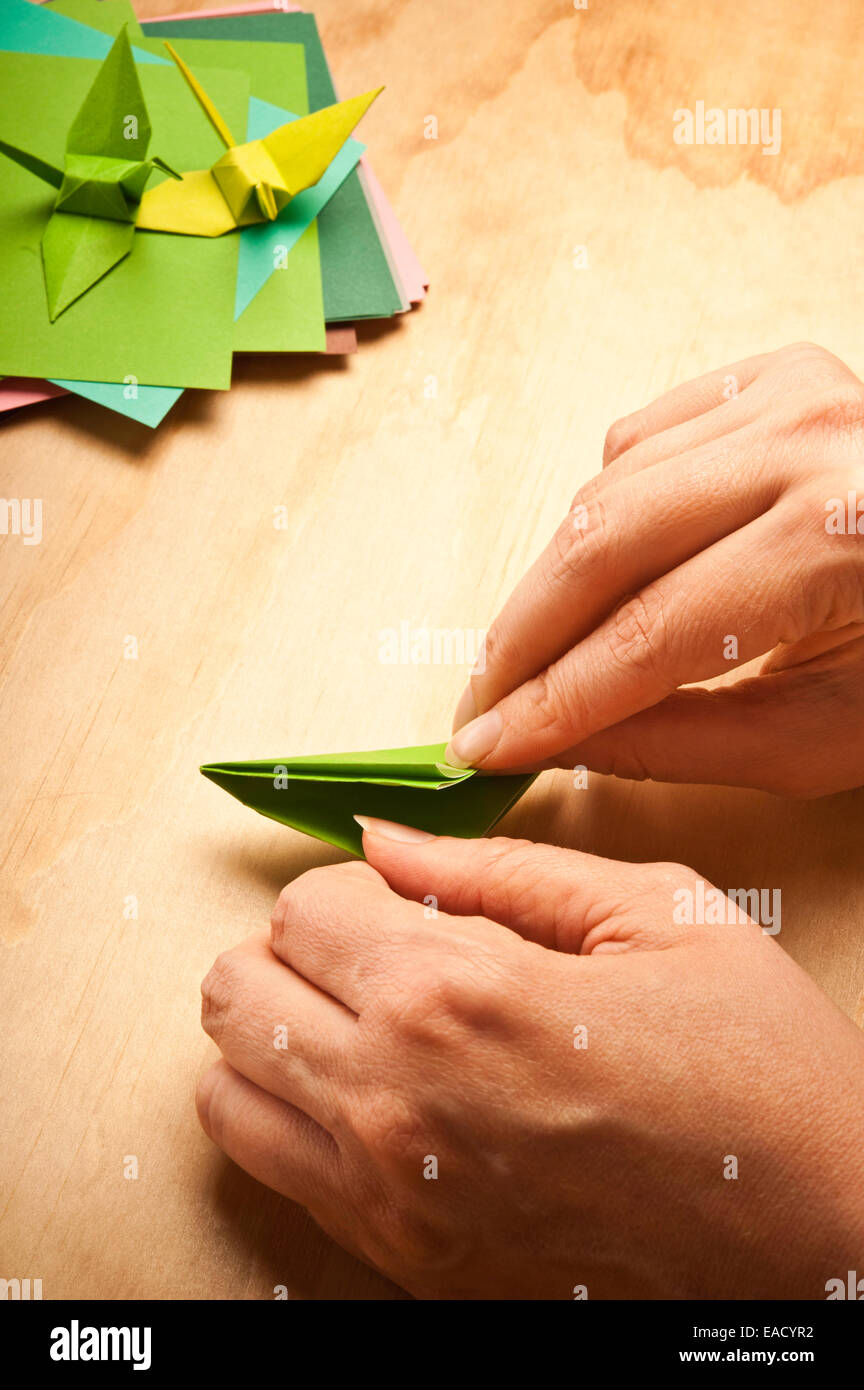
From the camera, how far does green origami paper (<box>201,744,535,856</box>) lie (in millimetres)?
667

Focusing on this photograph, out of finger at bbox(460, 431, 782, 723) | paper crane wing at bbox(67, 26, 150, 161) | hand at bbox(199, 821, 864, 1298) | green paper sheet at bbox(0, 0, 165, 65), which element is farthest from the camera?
green paper sheet at bbox(0, 0, 165, 65)

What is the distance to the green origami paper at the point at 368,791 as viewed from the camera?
0.67 metres

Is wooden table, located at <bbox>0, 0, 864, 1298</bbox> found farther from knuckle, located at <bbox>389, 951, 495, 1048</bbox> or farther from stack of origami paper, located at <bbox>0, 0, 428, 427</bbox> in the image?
knuckle, located at <bbox>389, 951, 495, 1048</bbox>

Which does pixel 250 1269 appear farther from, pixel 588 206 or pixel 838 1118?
pixel 588 206

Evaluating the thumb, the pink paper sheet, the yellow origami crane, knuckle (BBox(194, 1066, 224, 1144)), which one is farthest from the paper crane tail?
knuckle (BBox(194, 1066, 224, 1144))

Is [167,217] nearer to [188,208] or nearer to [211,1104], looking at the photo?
[188,208]

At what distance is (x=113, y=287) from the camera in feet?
2.89

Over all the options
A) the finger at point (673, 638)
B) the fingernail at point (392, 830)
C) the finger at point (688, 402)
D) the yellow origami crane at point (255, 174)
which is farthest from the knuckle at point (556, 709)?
the yellow origami crane at point (255, 174)

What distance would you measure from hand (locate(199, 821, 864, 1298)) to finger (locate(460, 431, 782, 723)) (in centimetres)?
18

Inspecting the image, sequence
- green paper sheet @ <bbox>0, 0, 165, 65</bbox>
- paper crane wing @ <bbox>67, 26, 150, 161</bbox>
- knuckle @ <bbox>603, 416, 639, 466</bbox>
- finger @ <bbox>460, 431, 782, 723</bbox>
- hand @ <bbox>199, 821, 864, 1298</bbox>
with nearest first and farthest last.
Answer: hand @ <bbox>199, 821, 864, 1298</bbox> → finger @ <bbox>460, 431, 782, 723</bbox> → knuckle @ <bbox>603, 416, 639, 466</bbox> → paper crane wing @ <bbox>67, 26, 150, 161</bbox> → green paper sheet @ <bbox>0, 0, 165, 65</bbox>

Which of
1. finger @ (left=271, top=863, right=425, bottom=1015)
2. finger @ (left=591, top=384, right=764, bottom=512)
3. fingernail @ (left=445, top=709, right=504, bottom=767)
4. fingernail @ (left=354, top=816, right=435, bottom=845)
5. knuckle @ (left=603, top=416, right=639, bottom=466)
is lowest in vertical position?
finger @ (left=271, top=863, right=425, bottom=1015)

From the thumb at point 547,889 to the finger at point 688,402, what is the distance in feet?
1.03

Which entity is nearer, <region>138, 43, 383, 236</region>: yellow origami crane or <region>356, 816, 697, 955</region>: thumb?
<region>356, 816, 697, 955</region>: thumb

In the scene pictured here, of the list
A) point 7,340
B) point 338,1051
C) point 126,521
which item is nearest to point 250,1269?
point 338,1051
